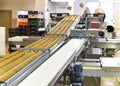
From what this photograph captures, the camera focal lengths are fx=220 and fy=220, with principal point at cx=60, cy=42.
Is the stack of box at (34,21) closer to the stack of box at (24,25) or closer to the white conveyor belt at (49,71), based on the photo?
the stack of box at (24,25)

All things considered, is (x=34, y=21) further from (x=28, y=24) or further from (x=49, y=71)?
(x=49, y=71)

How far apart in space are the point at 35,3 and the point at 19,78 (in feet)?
35.9

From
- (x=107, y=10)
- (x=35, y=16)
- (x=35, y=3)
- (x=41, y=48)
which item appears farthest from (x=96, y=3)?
(x=41, y=48)

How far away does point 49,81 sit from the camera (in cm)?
133

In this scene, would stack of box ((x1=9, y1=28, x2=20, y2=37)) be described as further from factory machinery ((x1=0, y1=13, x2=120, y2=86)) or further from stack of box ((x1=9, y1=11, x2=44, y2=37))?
factory machinery ((x1=0, y1=13, x2=120, y2=86))

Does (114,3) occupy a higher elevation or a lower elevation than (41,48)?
higher

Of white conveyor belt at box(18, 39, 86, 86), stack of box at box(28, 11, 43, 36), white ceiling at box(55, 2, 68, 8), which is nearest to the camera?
white conveyor belt at box(18, 39, 86, 86)

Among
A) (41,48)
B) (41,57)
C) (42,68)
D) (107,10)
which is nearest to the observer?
(42,68)

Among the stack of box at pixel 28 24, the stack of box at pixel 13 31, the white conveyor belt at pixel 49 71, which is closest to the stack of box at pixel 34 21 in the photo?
the stack of box at pixel 28 24

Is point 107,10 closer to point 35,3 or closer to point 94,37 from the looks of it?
point 35,3

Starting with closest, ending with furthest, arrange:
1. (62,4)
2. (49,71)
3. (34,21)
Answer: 1. (49,71)
2. (34,21)
3. (62,4)

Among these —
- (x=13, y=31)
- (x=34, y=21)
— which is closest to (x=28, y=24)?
(x=34, y=21)

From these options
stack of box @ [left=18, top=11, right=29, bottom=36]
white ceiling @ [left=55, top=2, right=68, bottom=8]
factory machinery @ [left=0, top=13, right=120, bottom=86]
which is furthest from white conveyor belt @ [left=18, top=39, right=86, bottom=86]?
white ceiling @ [left=55, top=2, right=68, bottom=8]

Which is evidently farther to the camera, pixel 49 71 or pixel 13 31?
pixel 13 31
